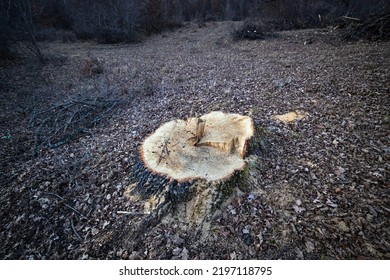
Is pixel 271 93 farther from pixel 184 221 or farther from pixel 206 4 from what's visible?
pixel 206 4

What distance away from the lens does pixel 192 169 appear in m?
2.05

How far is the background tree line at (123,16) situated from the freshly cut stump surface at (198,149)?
8416 mm

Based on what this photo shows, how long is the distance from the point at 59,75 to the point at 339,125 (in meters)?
7.61

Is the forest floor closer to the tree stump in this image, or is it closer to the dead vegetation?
the tree stump

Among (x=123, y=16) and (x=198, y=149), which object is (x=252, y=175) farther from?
(x=123, y=16)

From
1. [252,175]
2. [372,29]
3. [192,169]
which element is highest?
[372,29]

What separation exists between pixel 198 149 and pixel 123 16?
12640 mm

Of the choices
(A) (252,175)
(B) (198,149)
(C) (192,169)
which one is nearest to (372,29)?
(A) (252,175)

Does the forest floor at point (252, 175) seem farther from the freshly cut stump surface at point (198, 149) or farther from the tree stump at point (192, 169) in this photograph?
the freshly cut stump surface at point (198, 149)

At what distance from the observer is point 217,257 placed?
174 centimetres

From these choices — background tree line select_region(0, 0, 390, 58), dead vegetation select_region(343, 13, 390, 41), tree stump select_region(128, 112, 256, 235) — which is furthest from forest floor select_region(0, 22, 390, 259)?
background tree line select_region(0, 0, 390, 58)

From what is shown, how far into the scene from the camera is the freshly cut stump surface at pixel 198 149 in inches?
80.7

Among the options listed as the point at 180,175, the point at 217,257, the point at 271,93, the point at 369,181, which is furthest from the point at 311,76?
the point at 217,257

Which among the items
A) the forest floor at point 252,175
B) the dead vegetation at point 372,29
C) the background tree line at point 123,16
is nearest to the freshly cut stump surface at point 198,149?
the forest floor at point 252,175
